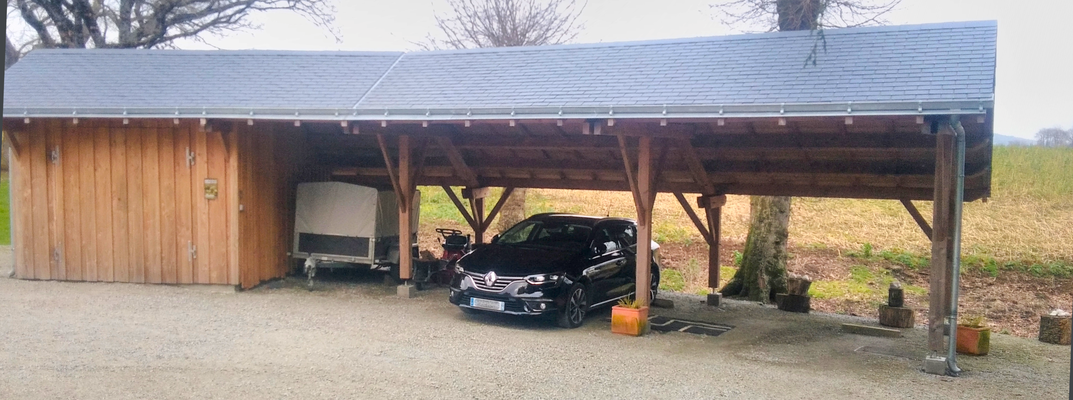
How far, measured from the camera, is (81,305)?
10.1 m

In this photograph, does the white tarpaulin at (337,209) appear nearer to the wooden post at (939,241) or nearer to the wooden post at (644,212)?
the wooden post at (644,212)

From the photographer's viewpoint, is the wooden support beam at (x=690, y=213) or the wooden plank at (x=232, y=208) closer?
the wooden plank at (x=232, y=208)

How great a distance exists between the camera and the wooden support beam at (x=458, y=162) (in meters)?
12.6

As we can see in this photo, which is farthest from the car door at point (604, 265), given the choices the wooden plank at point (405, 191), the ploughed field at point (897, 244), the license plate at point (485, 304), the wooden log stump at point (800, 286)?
the ploughed field at point (897, 244)

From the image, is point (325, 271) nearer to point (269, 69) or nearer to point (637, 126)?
point (269, 69)

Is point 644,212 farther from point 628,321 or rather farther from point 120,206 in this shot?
point 120,206

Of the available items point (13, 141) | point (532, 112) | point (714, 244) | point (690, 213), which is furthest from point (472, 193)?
point (13, 141)

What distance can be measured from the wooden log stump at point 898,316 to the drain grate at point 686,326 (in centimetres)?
242

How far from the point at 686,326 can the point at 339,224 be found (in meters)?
5.57

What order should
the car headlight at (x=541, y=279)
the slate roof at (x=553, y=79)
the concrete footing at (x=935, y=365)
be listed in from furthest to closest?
1. the car headlight at (x=541, y=279)
2. the slate roof at (x=553, y=79)
3. the concrete footing at (x=935, y=365)

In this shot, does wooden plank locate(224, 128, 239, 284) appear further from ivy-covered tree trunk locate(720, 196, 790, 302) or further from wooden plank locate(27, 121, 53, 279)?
ivy-covered tree trunk locate(720, 196, 790, 302)

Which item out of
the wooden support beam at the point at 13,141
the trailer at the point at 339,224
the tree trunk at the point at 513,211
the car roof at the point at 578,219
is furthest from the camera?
the tree trunk at the point at 513,211

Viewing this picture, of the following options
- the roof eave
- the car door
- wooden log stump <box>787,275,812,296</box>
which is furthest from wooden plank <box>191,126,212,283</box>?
wooden log stump <box>787,275,812,296</box>

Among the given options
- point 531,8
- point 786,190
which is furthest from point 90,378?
point 531,8
